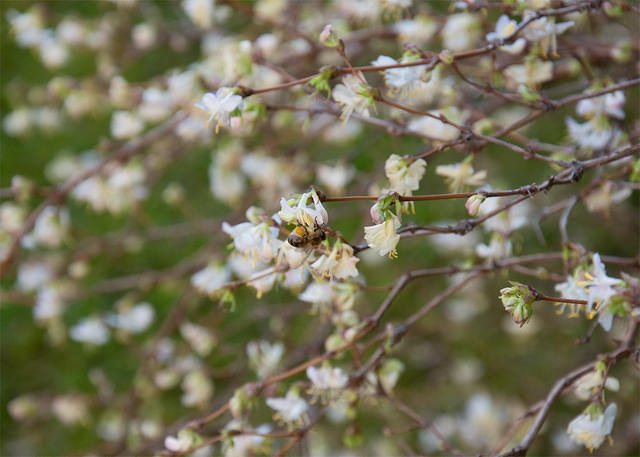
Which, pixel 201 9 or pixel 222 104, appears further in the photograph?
pixel 201 9

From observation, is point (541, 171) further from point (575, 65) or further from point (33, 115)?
point (33, 115)

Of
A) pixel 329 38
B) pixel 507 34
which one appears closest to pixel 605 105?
pixel 507 34

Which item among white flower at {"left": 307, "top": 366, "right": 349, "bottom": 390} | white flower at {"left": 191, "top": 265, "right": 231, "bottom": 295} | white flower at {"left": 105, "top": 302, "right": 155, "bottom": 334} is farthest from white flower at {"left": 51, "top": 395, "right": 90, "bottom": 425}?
white flower at {"left": 307, "top": 366, "right": 349, "bottom": 390}

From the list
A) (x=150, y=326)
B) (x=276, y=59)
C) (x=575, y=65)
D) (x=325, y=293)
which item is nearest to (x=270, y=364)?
(x=325, y=293)

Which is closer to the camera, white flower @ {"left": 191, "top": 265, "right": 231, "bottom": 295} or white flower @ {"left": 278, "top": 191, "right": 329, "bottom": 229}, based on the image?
white flower @ {"left": 278, "top": 191, "right": 329, "bottom": 229}

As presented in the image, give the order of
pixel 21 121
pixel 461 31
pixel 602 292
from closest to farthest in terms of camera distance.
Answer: pixel 602 292, pixel 461 31, pixel 21 121

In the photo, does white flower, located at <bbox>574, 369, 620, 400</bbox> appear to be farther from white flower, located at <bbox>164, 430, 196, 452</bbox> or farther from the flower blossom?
white flower, located at <bbox>164, 430, 196, 452</bbox>

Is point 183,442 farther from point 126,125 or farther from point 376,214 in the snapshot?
point 126,125
